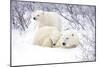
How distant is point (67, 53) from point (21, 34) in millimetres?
600

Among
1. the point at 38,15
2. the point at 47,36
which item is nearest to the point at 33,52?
the point at 47,36

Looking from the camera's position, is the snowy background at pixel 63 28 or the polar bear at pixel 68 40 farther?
the polar bear at pixel 68 40

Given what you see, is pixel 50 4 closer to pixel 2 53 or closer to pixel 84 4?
pixel 84 4

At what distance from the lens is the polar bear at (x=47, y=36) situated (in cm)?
211

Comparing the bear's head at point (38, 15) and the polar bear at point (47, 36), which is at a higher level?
the bear's head at point (38, 15)

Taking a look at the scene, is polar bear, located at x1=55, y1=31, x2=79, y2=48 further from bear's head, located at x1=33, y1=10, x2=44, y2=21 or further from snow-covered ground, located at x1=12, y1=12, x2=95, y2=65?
bear's head, located at x1=33, y1=10, x2=44, y2=21

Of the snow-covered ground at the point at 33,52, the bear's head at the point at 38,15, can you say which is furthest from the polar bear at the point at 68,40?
the bear's head at the point at 38,15

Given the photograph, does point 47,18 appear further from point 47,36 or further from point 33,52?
point 33,52

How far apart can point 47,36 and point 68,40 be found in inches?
10.7

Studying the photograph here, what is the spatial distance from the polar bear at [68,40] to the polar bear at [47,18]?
11 cm

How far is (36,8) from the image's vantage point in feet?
6.92

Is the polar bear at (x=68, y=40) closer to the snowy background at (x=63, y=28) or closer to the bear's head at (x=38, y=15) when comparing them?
the snowy background at (x=63, y=28)

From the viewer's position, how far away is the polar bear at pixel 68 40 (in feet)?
7.23
